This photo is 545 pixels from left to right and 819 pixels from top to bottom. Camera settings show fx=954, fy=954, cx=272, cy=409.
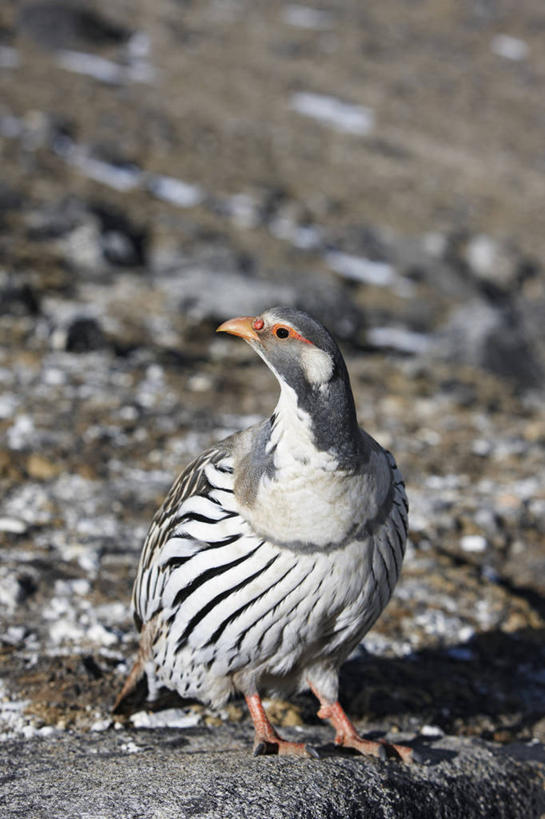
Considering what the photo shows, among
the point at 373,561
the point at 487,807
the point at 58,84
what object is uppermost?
the point at 373,561

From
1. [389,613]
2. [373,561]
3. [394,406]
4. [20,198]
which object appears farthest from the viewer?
[20,198]

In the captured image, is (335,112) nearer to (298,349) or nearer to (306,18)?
(306,18)

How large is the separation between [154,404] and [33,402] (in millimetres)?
931

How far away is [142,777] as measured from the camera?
3477mm

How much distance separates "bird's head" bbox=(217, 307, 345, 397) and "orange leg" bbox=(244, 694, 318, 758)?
4.73 feet

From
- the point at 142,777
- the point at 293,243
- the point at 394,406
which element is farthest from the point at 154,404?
the point at 293,243

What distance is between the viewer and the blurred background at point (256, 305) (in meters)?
5.29

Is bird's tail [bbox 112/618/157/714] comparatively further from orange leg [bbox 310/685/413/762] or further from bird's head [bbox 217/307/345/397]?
bird's head [bbox 217/307/345/397]

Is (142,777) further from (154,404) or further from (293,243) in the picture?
(293,243)

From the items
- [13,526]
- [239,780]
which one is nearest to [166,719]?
[239,780]

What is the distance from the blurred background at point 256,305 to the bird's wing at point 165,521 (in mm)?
597

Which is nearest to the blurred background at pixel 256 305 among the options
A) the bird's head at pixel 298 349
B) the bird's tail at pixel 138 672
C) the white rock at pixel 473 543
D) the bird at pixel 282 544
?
the white rock at pixel 473 543

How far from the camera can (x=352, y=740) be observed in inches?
161

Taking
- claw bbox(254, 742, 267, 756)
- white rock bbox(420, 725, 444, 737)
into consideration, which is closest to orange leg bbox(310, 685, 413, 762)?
claw bbox(254, 742, 267, 756)
